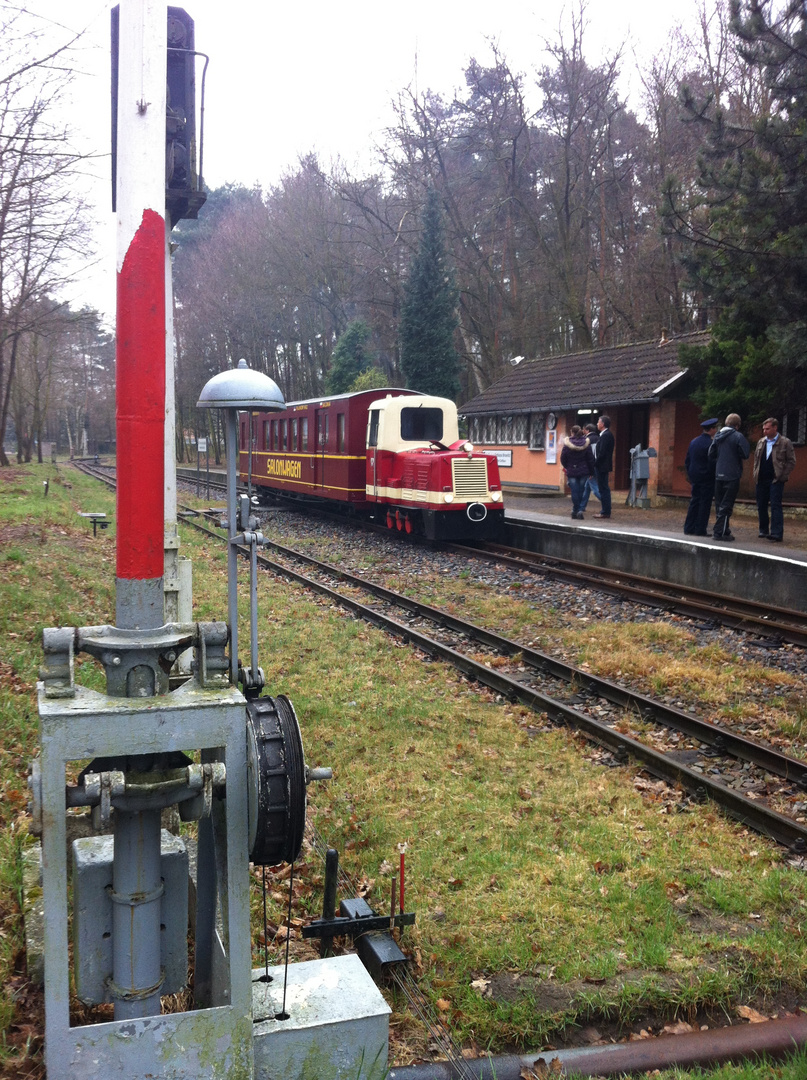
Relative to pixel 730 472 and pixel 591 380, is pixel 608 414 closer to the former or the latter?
pixel 591 380

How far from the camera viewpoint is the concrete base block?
2.83 metres

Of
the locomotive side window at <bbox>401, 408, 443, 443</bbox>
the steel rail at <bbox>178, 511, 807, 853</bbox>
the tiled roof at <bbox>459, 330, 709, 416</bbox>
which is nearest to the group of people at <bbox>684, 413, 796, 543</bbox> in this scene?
the locomotive side window at <bbox>401, 408, 443, 443</bbox>

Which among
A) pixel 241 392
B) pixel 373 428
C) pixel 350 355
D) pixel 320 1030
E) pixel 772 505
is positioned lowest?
pixel 320 1030

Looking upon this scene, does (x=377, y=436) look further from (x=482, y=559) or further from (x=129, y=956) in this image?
(x=129, y=956)

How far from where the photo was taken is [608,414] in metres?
24.9

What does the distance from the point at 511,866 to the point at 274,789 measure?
2.48 meters

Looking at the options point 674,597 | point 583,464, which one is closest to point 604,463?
point 583,464

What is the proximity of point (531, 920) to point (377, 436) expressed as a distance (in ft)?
48.1

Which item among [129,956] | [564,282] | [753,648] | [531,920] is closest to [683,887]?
[531,920]

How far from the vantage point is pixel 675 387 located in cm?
2150

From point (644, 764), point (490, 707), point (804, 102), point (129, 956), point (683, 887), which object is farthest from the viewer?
point (804, 102)

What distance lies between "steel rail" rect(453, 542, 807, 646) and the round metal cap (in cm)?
711

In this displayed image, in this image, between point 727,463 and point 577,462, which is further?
point 577,462

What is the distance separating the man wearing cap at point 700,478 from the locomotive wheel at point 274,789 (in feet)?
43.0
